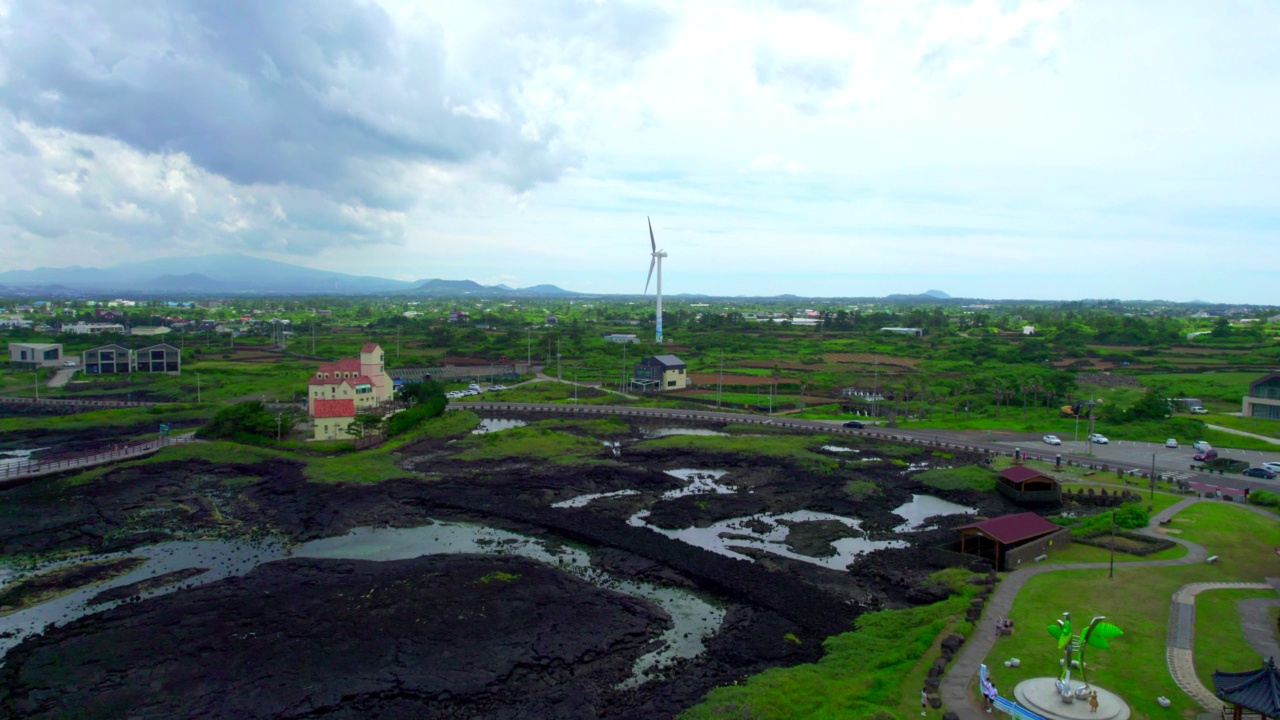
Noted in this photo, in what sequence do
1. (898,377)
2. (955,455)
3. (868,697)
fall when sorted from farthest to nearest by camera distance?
(898,377) → (955,455) → (868,697)

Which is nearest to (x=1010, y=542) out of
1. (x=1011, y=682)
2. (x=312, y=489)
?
(x=1011, y=682)

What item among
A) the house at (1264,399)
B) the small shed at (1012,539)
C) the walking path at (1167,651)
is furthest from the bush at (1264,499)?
the house at (1264,399)

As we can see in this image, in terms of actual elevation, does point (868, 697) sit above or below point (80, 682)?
above

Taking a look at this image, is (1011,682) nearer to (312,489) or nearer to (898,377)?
(312,489)

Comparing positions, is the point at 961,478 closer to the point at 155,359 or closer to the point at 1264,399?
the point at 1264,399

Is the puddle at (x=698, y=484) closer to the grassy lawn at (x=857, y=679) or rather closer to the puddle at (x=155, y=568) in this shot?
the grassy lawn at (x=857, y=679)

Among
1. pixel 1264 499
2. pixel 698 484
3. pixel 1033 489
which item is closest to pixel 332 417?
pixel 698 484

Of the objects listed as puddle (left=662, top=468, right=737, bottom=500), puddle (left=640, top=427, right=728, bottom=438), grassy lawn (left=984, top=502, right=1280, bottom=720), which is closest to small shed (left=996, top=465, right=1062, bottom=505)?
grassy lawn (left=984, top=502, right=1280, bottom=720)
